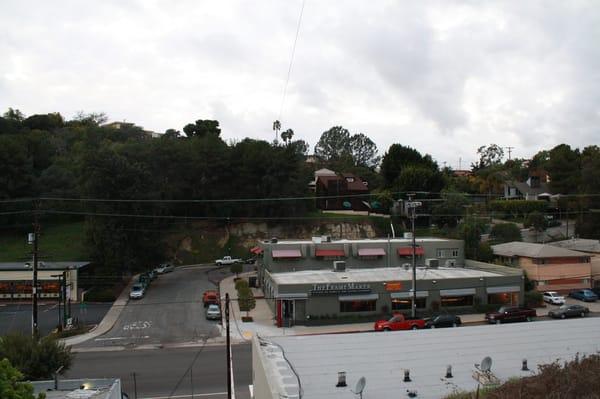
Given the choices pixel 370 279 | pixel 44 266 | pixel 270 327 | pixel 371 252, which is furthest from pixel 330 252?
pixel 44 266

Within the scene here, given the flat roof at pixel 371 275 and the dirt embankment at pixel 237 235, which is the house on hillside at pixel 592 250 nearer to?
the flat roof at pixel 371 275

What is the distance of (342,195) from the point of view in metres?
87.4

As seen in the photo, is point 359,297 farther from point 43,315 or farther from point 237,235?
point 237,235

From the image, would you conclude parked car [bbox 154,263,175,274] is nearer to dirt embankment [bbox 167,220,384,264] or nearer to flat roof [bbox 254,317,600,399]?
dirt embankment [bbox 167,220,384,264]

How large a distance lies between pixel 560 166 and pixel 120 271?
228ft

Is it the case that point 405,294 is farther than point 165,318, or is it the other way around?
point 165,318

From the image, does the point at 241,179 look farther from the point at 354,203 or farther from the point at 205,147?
the point at 354,203

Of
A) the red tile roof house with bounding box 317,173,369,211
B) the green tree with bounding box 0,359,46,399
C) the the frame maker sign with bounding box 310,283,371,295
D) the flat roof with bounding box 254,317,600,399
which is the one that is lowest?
the the frame maker sign with bounding box 310,283,371,295

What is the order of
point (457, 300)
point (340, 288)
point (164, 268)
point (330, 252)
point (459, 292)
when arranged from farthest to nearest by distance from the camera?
1. point (164, 268)
2. point (330, 252)
3. point (457, 300)
4. point (459, 292)
5. point (340, 288)

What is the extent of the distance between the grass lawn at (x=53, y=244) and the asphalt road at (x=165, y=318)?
12.5 metres

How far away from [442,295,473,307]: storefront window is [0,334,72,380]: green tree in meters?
28.3

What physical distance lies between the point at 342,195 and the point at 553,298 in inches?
1909

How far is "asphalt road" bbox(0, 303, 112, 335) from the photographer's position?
117 feet

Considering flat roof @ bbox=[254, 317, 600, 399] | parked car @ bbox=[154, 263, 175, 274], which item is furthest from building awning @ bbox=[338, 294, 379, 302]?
parked car @ bbox=[154, 263, 175, 274]
